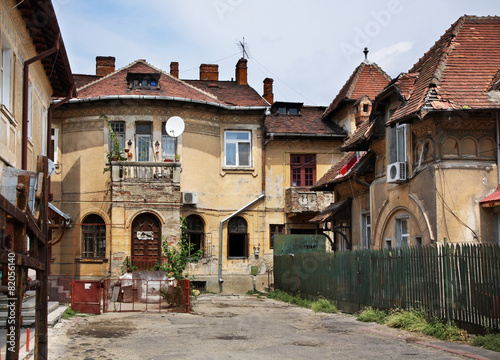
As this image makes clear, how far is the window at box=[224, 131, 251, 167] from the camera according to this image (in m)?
31.2

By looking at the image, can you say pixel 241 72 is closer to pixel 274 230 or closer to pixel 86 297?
pixel 274 230

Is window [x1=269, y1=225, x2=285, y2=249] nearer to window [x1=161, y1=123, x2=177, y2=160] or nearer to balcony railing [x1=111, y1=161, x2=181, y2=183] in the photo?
balcony railing [x1=111, y1=161, x2=181, y2=183]

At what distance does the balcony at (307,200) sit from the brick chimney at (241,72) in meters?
7.17

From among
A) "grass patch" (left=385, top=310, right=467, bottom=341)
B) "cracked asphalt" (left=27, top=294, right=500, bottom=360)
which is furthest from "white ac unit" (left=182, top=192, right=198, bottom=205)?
"grass patch" (left=385, top=310, right=467, bottom=341)

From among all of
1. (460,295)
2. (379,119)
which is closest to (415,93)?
(379,119)

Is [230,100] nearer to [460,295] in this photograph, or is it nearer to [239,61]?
[239,61]

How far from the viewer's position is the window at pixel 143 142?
2903 cm

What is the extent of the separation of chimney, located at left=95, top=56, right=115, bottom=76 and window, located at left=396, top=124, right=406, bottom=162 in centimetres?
1852

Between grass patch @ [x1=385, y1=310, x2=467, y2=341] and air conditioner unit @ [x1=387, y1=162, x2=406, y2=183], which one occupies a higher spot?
air conditioner unit @ [x1=387, y1=162, x2=406, y2=183]

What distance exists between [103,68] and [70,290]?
17.2 meters

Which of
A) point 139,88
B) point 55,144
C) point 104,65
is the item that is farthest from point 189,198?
point 104,65

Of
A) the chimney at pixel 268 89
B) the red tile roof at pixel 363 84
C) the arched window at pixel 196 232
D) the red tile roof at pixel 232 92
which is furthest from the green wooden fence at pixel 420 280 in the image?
the chimney at pixel 268 89

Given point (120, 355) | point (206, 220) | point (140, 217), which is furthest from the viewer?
point (206, 220)

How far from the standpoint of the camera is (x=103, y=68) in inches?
1298
